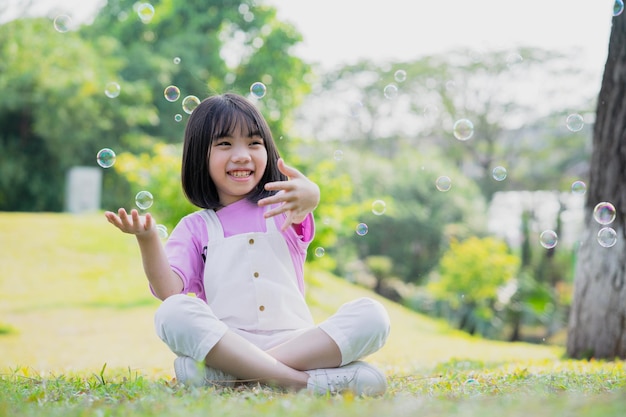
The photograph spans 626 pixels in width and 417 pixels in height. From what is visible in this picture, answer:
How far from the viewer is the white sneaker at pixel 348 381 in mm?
2244

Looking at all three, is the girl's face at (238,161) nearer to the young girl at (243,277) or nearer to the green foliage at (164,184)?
the young girl at (243,277)

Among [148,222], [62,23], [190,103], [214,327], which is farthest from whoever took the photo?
[62,23]

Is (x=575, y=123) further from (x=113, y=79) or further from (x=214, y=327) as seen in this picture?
(x=113, y=79)

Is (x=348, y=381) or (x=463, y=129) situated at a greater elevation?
(x=463, y=129)

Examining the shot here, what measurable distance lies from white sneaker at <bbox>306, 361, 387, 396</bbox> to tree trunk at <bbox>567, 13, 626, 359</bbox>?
2652mm

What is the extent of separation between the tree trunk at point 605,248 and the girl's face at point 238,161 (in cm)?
259

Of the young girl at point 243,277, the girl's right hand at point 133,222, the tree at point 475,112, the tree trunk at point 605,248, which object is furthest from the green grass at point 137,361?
the tree at point 475,112

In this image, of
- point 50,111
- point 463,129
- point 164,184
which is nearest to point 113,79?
point 50,111

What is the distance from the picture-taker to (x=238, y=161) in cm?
263

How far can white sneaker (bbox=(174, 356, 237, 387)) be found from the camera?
230 cm

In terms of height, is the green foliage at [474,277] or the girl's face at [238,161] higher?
the girl's face at [238,161]

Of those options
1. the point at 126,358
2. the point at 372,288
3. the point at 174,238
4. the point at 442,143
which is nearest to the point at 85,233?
the point at 126,358

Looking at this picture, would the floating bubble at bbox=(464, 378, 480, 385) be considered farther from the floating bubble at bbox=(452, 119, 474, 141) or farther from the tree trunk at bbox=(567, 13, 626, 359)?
the tree trunk at bbox=(567, 13, 626, 359)

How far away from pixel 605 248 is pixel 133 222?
10.5ft
